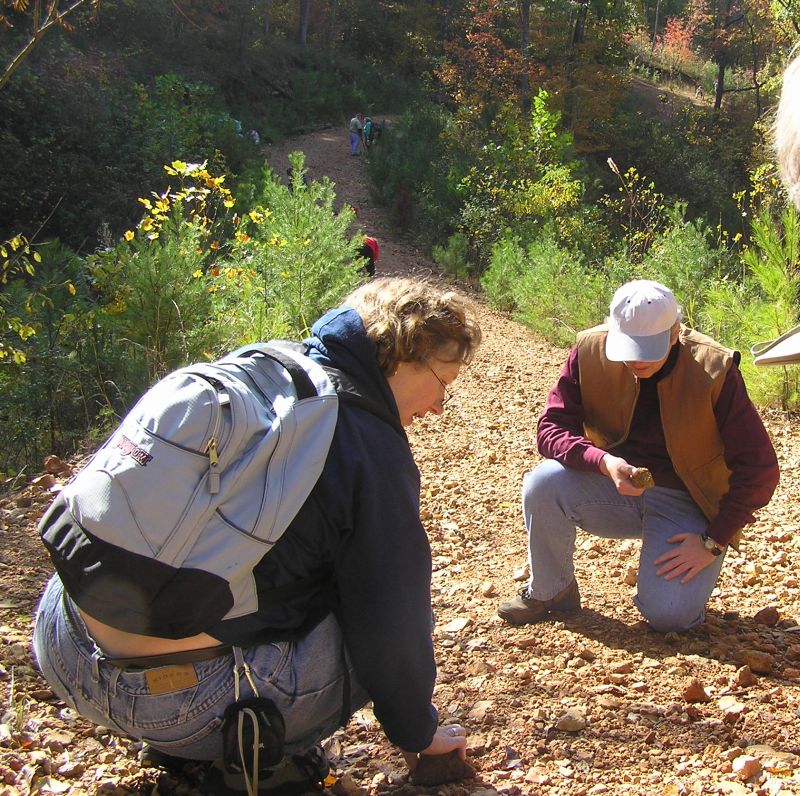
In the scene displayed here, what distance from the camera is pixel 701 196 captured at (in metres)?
27.0

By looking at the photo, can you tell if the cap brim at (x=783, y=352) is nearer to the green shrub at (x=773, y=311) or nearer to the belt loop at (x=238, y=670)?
the belt loop at (x=238, y=670)

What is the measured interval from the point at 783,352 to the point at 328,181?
7844 mm

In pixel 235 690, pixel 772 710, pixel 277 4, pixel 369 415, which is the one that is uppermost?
pixel 277 4

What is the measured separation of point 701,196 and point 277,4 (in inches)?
896

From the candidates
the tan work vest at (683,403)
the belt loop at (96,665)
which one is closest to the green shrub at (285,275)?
Result: the tan work vest at (683,403)

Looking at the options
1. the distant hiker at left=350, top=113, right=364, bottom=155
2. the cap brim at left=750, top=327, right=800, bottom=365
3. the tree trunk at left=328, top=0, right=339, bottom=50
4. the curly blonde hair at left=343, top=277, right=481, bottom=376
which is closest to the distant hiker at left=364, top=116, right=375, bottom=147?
the distant hiker at left=350, top=113, right=364, bottom=155

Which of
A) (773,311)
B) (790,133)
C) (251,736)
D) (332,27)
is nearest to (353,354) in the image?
(251,736)

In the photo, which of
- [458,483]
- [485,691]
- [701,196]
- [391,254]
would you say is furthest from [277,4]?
[485,691]

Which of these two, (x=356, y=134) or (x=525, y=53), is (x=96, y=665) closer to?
(x=356, y=134)

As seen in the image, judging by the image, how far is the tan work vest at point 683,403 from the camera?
123 inches

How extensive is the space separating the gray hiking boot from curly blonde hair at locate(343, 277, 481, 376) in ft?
4.86

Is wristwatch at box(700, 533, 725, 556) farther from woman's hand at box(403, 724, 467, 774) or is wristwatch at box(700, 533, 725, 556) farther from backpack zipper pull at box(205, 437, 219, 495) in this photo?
backpack zipper pull at box(205, 437, 219, 495)

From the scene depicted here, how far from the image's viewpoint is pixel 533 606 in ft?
11.3

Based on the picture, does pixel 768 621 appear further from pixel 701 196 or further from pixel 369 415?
pixel 701 196
